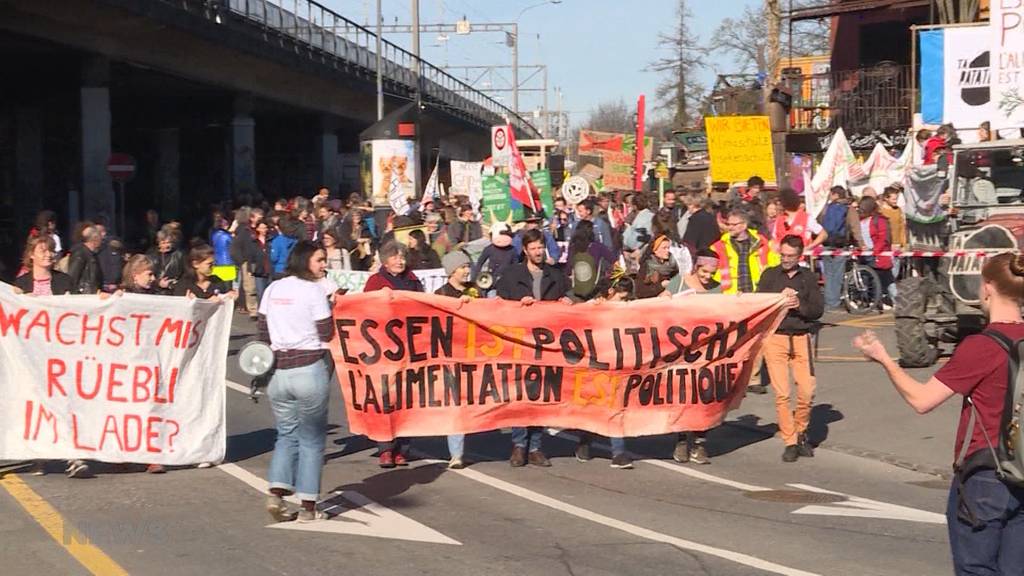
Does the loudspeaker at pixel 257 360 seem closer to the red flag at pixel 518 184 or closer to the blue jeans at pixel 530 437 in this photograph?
the blue jeans at pixel 530 437

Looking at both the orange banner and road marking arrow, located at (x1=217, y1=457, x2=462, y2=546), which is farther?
the orange banner

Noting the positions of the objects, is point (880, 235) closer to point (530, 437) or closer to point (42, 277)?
point (530, 437)

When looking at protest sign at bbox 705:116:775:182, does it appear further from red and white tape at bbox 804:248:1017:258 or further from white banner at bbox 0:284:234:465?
white banner at bbox 0:284:234:465

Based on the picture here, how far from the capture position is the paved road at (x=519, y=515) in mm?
8391

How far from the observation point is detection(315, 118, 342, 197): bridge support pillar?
6359cm

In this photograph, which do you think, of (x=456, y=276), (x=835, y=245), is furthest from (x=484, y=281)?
(x=835, y=245)

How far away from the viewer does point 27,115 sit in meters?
44.3

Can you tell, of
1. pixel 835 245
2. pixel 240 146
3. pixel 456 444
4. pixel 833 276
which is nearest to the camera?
pixel 456 444

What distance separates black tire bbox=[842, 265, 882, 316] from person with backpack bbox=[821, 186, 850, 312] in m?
0.20

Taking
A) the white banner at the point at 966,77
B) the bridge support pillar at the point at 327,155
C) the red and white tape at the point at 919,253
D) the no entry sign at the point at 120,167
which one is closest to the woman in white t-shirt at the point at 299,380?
the red and white tape at the point at 919,253

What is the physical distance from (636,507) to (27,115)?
3805cm

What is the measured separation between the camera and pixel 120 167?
3866 centimetres

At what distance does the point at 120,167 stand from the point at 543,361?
95.2 ft

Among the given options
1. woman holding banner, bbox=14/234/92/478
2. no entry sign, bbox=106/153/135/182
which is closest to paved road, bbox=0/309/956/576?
woman holding banner, bbox=14/234/92/478
